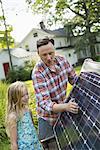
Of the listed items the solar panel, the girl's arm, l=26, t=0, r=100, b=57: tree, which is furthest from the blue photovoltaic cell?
l=26, t=0, r=100, b=57: tree

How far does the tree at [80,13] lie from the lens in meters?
39.9

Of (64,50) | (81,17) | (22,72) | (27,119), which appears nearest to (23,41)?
(64,50)

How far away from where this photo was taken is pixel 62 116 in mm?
2988

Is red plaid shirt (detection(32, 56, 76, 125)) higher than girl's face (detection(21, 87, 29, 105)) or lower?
higher

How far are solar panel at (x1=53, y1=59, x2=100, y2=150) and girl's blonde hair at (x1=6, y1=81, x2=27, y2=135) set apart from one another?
844mm

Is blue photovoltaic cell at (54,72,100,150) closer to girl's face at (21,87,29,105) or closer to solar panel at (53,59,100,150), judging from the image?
solar panel at (53,59,100,150)

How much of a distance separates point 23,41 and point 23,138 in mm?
56555

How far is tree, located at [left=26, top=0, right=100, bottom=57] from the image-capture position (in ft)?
131

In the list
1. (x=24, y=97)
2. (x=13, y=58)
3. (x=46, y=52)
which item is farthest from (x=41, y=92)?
(x=13, y=58)

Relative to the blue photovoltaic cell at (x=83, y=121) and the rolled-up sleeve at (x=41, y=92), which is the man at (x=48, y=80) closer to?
the rolled-up sleeve at (x=41, y=92)

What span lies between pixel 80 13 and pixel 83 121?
4523 centimetres

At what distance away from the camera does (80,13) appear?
46.6 metres

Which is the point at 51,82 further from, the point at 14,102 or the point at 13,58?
the point at 13,58

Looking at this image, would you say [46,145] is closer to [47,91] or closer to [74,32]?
[47,91]
